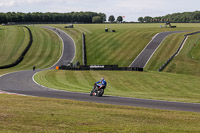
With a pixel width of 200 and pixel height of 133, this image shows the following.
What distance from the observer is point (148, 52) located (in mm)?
91250

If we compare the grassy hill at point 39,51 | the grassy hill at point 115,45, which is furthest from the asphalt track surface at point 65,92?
the grassy hill at point 115,45

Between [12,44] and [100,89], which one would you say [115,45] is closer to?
[12,44]

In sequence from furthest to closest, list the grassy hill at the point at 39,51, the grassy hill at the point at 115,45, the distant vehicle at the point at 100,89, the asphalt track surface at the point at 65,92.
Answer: the grassy hill at the point at 39,51 → the grassy hill at the point at 115,45 → the distant vehicle at the point at 100,89 → the asphalt track surface at the point at 65,92

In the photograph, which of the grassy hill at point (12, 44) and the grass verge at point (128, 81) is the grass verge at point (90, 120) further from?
the grassy hill at point (12, 44)

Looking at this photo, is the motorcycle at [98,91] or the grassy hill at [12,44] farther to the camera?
the grassy hill at [12,44]

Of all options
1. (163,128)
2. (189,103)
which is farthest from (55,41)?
(163,128)

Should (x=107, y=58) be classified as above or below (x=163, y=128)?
below

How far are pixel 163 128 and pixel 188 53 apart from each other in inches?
2792

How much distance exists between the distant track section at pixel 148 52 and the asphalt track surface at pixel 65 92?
64.4ft

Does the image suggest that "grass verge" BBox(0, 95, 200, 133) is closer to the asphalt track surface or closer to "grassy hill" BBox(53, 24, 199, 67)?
the asphalt track surface

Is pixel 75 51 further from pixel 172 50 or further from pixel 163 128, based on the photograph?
pixel 163 128

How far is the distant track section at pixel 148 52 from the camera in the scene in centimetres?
8219

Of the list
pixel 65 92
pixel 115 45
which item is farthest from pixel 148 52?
pixel 65 92

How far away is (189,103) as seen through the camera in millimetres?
28250
